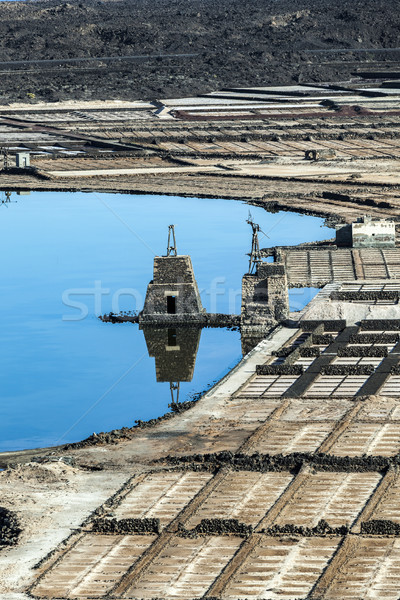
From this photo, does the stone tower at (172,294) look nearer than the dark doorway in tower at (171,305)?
Yes

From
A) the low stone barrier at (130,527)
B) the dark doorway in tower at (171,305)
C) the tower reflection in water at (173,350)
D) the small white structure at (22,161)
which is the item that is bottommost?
the low stone barrier at (130,527)

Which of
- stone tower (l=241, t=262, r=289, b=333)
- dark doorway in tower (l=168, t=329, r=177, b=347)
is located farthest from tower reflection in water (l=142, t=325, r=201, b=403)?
stone tower (l=241, t=262, r=289, b=333)

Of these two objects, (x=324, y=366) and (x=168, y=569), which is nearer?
(x=168, y=569)

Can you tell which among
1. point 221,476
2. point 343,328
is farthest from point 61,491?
point 343,328

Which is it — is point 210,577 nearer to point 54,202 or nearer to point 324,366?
point 324,366

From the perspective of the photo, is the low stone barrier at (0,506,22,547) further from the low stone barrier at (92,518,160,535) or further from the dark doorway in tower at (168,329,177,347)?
the dark doorway in tower at (168,329,177,347)

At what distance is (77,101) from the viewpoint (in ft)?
502

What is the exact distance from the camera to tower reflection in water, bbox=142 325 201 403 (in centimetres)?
Answer: 4891

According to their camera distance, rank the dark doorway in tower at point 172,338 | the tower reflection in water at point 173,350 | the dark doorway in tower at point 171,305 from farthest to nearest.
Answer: the dark doorway in tower at point 171,305
the dark doorway in tower at point 172,338
the tower reflection in water at point 173,350

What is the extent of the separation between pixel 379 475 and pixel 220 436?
19.5 feet

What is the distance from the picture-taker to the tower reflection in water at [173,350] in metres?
A: 48.9
